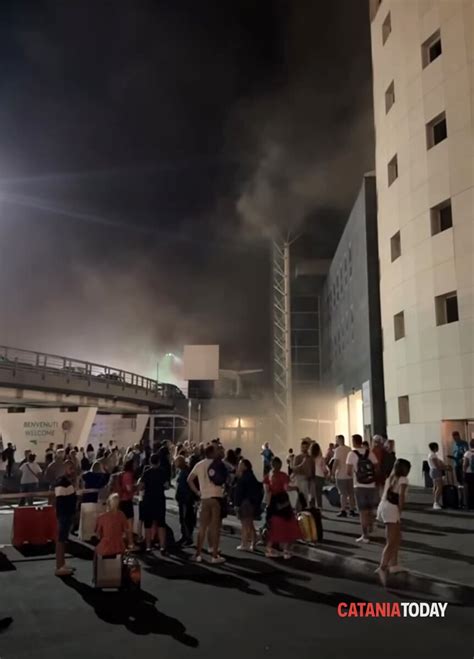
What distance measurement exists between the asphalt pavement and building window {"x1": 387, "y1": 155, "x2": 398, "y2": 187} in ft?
58.2

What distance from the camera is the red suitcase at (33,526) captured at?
9.75m

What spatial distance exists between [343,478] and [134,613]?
22.5 ft

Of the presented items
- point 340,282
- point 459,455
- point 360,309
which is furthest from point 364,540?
point 340,282

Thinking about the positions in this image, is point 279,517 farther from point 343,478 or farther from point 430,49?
point 430,49

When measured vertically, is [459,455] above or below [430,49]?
below

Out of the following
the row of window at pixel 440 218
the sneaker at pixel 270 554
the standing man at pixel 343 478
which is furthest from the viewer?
the row of window at pixel 440 218

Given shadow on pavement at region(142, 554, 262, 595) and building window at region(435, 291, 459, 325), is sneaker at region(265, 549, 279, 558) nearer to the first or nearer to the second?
shadow on pavement at region(142, 554, 262, 595)

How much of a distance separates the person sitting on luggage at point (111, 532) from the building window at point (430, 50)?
1943cm

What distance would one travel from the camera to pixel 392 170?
73.1 feet

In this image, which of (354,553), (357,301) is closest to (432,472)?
(354,553)

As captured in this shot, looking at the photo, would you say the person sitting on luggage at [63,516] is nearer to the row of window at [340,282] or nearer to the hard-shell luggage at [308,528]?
the hard-shell luggage at [308,528]

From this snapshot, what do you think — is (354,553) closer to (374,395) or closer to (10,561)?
(10,561)

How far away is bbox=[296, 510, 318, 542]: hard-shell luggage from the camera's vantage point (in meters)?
9.30

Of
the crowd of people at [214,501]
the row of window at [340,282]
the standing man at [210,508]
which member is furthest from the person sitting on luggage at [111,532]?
the row of window at [340,282]
